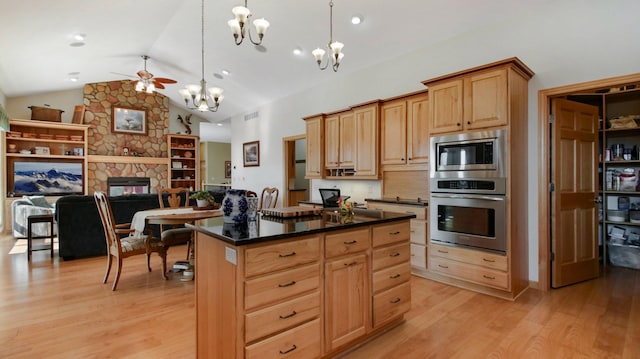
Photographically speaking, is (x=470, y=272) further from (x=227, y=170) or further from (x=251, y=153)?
(x=227, y=170)

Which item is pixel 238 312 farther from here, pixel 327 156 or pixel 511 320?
pixel 327 156

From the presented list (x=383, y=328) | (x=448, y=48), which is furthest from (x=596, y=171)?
(x=383, y=328)

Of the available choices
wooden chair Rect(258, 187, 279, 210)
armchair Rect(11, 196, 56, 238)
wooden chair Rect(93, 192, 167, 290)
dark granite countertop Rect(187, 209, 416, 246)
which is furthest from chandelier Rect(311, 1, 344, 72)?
armchair Rect(11, 196, 56, 238)

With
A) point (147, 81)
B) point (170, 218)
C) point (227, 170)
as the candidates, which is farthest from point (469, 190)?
point (227, 170)

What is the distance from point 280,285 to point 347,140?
3.61m

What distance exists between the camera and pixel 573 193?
140 inches

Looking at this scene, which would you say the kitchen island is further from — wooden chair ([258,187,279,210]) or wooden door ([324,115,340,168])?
wooden chair ([258,187,279,210])

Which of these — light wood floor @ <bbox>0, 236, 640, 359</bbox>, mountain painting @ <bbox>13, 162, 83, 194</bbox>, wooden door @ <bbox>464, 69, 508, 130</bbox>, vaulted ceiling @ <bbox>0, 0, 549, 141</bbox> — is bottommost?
light wood floor @ <bbox>0, 236, 640, 359</bbox>

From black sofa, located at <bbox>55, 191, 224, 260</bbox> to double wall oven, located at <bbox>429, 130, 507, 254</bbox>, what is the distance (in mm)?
4543

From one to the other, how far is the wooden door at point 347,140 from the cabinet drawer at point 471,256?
1940 mm

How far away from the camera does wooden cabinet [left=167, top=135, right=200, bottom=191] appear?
381 inches

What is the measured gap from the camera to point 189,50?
6168mm

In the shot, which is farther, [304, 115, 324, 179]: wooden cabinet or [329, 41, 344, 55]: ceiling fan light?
→ [304, 115, 324, 179]: wooden cabinet

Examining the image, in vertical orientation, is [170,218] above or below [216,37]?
below
